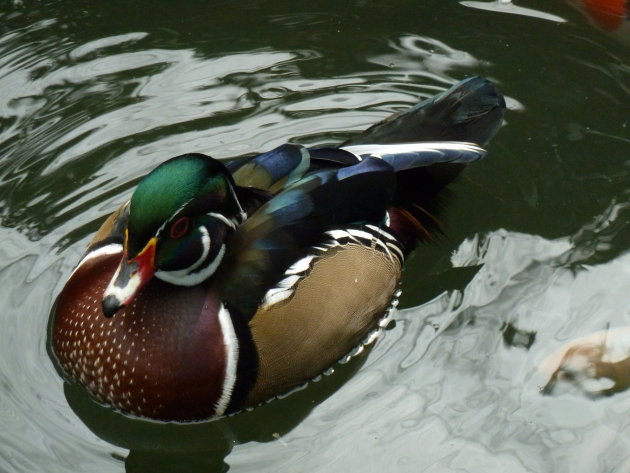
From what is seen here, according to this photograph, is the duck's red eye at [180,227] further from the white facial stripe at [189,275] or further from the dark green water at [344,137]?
the dark green water at [344,137]

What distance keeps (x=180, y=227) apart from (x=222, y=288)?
304 millimetres

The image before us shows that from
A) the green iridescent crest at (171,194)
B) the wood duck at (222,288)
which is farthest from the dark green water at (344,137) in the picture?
the green iridescent crest at (171,194)

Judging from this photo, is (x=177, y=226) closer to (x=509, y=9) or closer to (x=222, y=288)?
(x=222, y=288)

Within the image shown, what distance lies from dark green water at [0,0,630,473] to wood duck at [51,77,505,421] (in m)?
0.18

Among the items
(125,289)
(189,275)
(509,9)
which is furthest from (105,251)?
(509,9)

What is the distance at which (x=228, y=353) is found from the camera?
3.94 meters

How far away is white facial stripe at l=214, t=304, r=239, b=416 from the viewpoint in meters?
3.94

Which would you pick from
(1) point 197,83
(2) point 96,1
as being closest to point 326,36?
(1) point 197,83

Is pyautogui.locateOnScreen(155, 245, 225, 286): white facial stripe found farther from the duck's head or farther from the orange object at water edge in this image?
the orange object at water edge

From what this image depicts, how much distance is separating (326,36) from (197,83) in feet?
2.89

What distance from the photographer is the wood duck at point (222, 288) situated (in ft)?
12.5

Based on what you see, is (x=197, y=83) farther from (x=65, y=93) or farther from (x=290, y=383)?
(x=290, y=383)

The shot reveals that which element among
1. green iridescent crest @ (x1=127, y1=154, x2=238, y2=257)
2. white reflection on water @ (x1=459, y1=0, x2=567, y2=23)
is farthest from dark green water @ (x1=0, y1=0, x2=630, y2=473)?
green iridescent crest @ (x1=127, y1=154, x2=238, y2=257)

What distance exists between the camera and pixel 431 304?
454cm
